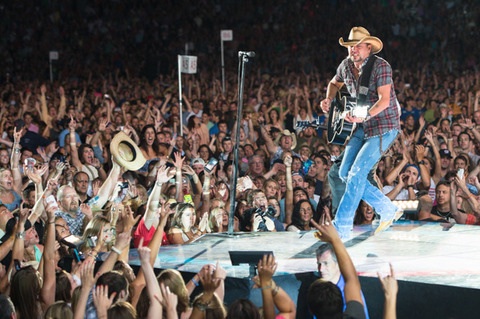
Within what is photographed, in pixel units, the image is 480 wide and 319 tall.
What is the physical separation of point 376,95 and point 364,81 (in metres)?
0.13

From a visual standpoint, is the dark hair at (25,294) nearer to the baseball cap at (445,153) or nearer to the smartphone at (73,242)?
the smartphone at (73,242)

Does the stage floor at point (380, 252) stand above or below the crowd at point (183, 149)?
below

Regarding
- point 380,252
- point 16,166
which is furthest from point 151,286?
point 16,166

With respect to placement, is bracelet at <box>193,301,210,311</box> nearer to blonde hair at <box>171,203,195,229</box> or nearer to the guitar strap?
the guitar strap

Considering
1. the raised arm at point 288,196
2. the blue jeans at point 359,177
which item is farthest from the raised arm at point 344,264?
the raised arm at point 288,196

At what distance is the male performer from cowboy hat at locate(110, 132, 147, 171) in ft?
7.18

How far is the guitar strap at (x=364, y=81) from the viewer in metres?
7.71

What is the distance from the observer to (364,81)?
25.3ft

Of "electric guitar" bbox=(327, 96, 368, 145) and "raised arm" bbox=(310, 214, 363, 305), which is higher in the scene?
"electric guitar" bbox=(327, 96, 368, 145)

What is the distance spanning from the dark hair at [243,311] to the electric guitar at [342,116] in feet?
9.04

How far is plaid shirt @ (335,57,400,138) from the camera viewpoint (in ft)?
25.1

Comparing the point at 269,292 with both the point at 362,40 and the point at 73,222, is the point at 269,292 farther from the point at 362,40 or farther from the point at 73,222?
the point at 73,222

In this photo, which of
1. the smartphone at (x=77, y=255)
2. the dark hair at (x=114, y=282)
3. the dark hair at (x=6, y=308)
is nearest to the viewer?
the dark hair at (x=6, y=308)

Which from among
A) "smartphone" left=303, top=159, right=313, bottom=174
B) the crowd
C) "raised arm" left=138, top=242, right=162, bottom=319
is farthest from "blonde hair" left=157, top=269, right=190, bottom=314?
"smartphone" left=303, top=159, right=313, bottom=174
